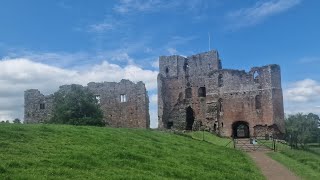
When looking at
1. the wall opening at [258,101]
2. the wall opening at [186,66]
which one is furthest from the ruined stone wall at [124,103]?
the wall opening at [258,101]

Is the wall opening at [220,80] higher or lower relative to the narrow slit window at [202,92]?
higher

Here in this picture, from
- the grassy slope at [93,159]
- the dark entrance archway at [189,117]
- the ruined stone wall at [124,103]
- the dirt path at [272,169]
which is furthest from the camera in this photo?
the dark entrance archway at [189,117]

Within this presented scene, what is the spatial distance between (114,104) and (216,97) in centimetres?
1349

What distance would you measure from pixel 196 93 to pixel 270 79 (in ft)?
36.7

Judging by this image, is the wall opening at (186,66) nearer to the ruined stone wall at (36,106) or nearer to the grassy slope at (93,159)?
the ruined stone wall at (36,106)

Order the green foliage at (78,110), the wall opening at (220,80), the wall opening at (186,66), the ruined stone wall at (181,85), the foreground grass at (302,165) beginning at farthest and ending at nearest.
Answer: the wall opening at (186,66) < the ruined stone wall at (181,85) < the wall opening at (220,80) < the green foliage at (78,110) < the foreground grass at (302,165)

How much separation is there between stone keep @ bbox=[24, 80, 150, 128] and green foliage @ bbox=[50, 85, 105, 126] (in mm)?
10061

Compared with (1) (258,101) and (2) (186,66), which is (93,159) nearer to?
(1) (258,101)

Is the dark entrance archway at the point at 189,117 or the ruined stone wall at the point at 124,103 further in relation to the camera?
the dark entrance archway at the point at 189,117

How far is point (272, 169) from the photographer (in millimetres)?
25344

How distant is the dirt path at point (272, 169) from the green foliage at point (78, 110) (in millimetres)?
18348

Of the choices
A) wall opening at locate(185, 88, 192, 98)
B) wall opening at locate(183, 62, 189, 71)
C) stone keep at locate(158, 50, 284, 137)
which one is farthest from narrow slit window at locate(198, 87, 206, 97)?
wall opening at locate(183, 62, 189, 71)

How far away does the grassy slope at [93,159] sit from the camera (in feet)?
51.0

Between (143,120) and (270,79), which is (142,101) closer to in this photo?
(143,120)
